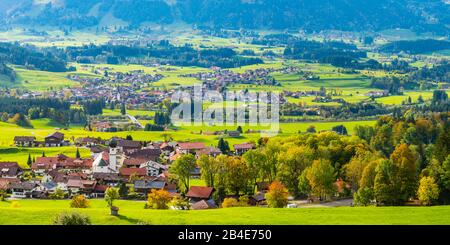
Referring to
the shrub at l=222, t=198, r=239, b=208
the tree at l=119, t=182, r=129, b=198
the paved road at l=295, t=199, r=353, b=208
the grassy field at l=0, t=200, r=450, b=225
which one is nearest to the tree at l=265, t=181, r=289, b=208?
the paved road at l=295, t=199, r=353, b=208

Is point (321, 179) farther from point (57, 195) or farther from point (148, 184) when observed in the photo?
point (57, 195)

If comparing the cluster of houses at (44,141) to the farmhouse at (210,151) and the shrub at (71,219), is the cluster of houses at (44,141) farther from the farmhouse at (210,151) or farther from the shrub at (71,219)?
the shrub at (71,219)

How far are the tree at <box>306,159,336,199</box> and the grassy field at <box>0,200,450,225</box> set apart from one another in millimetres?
9634

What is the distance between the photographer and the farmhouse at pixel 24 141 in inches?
3125

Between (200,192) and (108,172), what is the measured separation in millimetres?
14493

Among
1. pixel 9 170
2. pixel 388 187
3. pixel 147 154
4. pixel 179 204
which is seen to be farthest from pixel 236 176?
pixel 147 154

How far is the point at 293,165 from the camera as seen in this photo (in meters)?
49.5

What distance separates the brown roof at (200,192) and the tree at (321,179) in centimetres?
723

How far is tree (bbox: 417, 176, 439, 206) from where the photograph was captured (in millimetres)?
39812

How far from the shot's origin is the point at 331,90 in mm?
142500
